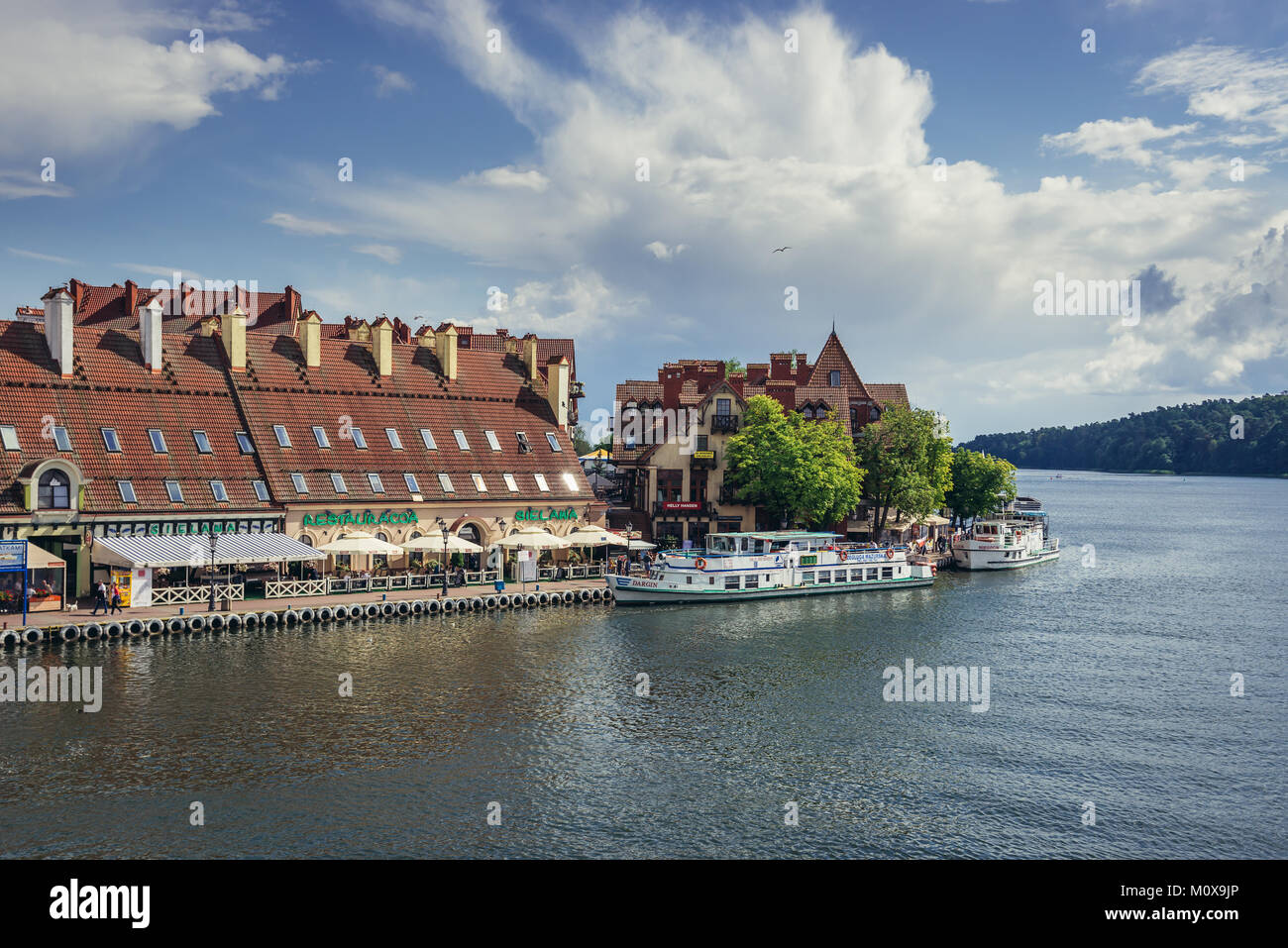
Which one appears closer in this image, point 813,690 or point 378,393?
point 813,690

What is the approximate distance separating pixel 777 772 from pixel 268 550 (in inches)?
1492

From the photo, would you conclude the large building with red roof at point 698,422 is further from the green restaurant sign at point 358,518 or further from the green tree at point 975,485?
the green restaurant sign at point 358,518

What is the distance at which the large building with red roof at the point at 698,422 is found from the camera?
3740 inches

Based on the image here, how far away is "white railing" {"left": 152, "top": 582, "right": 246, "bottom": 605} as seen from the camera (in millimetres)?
57281

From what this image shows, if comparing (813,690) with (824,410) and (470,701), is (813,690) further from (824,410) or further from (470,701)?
(824,410)

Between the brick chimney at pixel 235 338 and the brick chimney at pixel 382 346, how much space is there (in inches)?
394

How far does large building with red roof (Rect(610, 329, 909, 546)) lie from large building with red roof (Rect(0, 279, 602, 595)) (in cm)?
1461

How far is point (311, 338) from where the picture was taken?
7450 centimetres

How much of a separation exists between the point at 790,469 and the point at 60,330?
56626 millimetres

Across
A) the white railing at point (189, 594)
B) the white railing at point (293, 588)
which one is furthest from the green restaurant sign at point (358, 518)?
the white railing at point (189, 594)

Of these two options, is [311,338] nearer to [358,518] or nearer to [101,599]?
[358,518]
